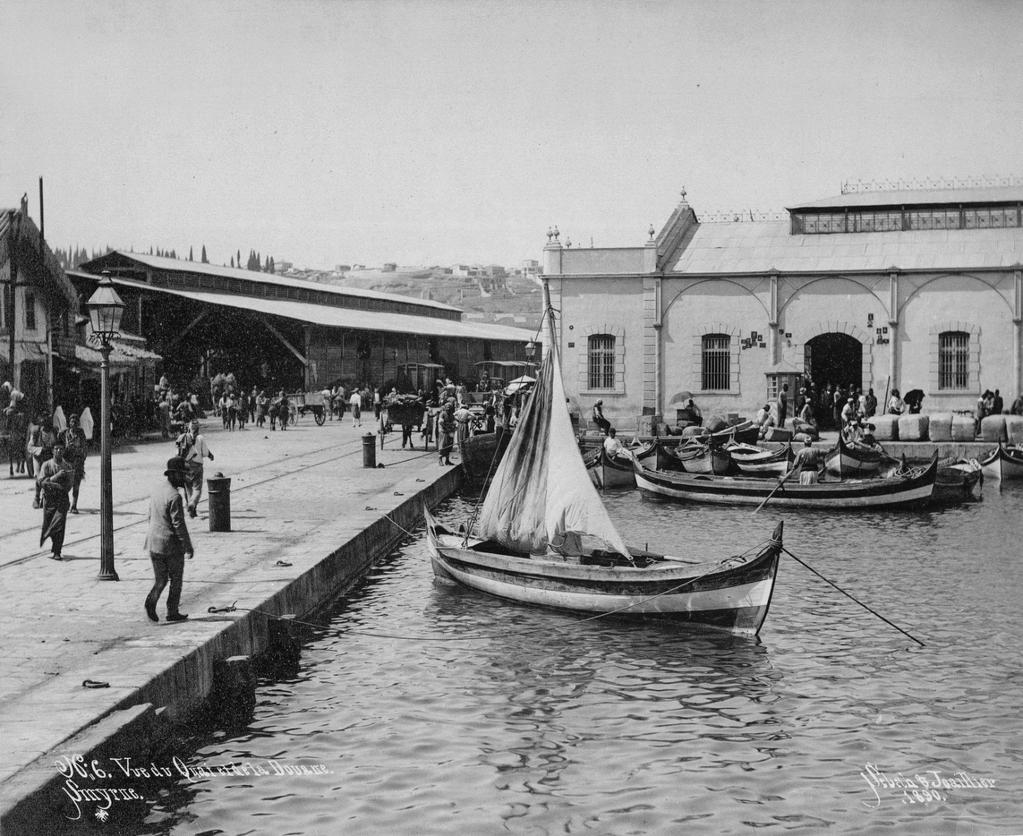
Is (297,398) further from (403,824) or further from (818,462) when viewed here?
(403,824)

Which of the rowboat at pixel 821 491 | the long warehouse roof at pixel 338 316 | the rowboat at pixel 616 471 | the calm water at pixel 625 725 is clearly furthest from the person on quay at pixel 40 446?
the long warehouse roof at pixel 338 316

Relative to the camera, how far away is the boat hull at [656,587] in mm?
13219

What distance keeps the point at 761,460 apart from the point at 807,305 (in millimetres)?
9223

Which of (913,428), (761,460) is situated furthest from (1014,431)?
(761,460)

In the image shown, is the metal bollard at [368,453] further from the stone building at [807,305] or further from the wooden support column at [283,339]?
the wooden support column at [283,339]

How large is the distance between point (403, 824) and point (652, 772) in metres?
2.17

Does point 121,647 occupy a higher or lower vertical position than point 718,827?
higher

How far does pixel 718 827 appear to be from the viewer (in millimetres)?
8047

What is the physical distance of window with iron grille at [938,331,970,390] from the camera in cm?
3497

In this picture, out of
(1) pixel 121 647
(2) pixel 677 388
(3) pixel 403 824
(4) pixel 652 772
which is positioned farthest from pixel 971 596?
(2) pixel 677 388

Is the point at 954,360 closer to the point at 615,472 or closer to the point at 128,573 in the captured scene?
the point at 615,472

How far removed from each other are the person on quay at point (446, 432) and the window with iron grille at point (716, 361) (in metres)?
10.0

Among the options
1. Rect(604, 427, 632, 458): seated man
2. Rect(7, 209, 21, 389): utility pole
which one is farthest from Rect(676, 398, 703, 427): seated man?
Rect(7, 209, 21, 389): utility pole

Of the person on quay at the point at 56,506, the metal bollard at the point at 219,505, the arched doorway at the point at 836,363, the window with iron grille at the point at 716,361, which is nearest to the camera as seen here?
the person on quay at the point at 56,506
